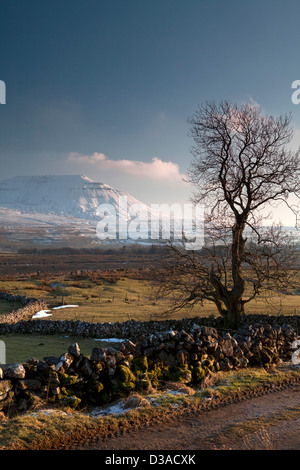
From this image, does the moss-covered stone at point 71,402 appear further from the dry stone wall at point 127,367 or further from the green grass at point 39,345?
the green grass at point 39,345

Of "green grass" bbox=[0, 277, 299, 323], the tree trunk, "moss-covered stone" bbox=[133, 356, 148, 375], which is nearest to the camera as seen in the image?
"moss-covered stone" bbox=[133, 356, 148, 375]

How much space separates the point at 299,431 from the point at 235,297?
38.6 feet

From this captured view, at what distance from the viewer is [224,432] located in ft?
22.2

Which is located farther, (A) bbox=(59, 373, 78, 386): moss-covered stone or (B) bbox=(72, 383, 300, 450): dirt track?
(A) bbox=(59, 373, 78, 386): moss-covered stone

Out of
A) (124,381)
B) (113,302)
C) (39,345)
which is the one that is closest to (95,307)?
(113,302)

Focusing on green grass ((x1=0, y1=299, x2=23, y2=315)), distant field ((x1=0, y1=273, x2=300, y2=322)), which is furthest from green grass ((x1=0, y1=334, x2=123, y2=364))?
green grass ((x1=0, y1=299, x2=23, y2=315))

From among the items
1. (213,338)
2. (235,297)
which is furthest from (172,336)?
(235,297)

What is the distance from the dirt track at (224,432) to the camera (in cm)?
621

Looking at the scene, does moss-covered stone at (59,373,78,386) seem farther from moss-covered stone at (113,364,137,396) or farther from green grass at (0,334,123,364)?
green grass at (0,334,123,364)

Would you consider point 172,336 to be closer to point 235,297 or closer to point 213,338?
point 213,338

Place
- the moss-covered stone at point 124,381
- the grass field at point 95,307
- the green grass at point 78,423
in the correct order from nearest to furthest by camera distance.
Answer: the green grass at point 78,423
the moss-covered stone at point 124,381
the grass field at point 95,307

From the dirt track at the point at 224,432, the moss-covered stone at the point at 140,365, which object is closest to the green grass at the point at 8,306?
the moss-covered stone at the point at 140,365

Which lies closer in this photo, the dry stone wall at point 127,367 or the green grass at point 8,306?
the dry stone wall at point 127,367

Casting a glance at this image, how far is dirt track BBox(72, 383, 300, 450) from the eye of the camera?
20.4 feet
